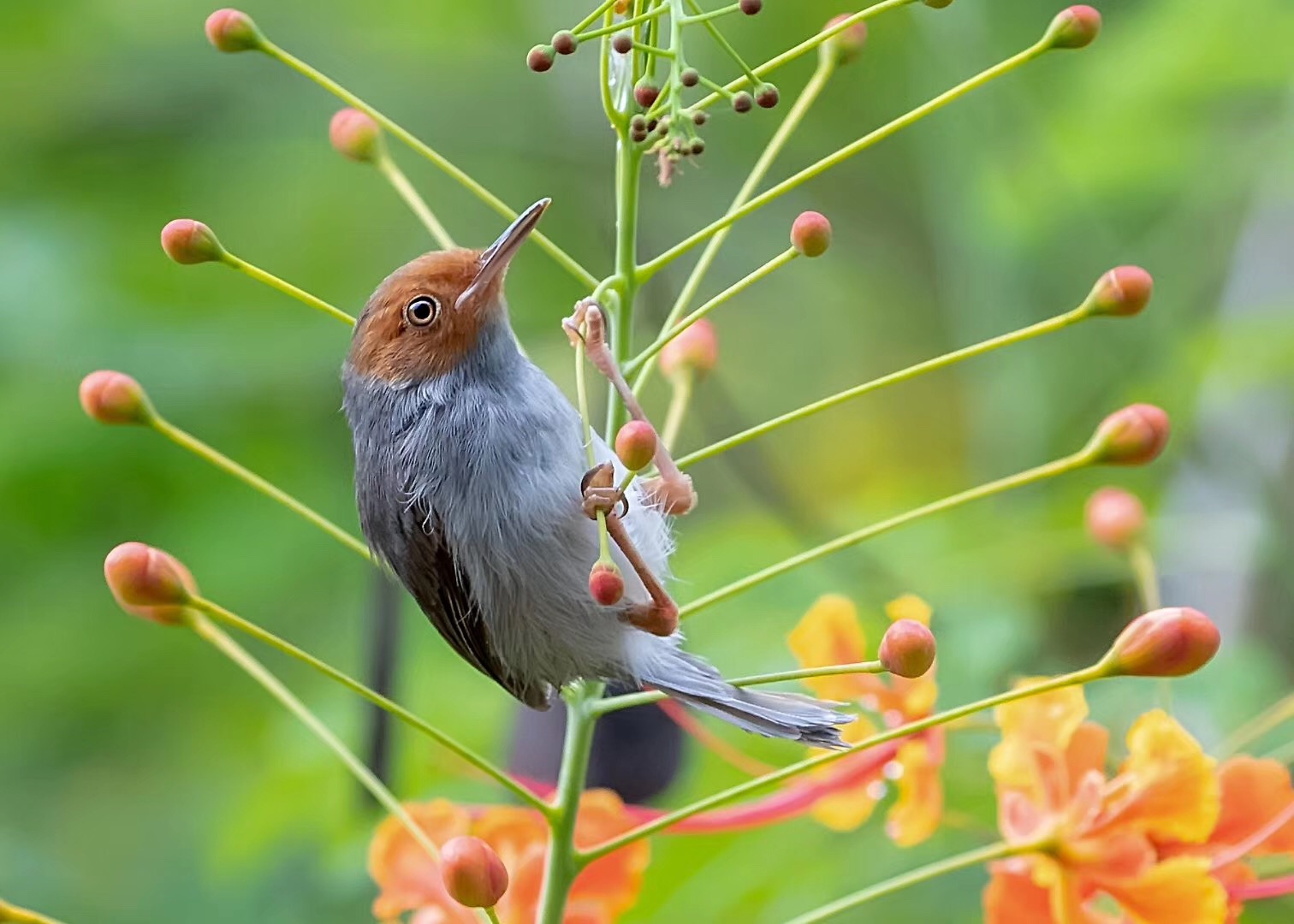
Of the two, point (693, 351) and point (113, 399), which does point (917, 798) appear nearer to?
point (693, 351)

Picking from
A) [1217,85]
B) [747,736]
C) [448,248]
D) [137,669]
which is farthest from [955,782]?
[137,669]

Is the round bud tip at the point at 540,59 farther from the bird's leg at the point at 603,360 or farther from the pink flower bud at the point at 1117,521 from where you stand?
the pink flower bud at the point at 1117,521

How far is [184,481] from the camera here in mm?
4051

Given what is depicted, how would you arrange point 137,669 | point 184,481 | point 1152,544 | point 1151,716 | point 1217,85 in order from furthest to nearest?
point 137,669 < point 184,481 < point 1217,85 < point 1152,544 < point 1151,716

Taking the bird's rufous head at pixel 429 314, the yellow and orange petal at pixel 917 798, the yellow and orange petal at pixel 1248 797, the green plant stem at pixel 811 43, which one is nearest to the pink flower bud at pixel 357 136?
the bird's rufous head at pixel 429 314

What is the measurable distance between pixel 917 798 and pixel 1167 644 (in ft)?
1.76

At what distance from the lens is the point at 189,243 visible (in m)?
1.84

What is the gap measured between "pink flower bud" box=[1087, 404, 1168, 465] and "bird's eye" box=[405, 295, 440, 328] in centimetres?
84

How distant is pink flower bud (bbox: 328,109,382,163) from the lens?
83.5 inches

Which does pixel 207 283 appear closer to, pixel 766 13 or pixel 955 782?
pixel 766 13

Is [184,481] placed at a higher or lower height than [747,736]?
higher

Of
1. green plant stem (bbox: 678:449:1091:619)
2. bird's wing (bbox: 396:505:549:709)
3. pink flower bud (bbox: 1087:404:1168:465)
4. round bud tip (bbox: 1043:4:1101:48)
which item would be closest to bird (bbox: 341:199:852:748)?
bird's wing (bbox: 396:505:549:709)

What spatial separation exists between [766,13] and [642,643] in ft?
10.0

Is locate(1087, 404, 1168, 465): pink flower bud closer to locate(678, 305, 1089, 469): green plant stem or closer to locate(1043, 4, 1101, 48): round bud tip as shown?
locate(678, 305, 1089, 469): green plant stem
